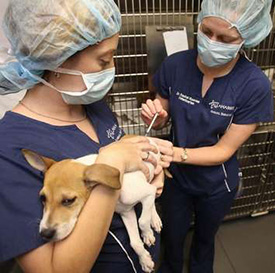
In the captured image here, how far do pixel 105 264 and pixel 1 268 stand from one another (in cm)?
96

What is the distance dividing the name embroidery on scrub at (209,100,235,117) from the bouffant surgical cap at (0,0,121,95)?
50cm

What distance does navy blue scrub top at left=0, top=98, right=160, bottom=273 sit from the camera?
514 mm

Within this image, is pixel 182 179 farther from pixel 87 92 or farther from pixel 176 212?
pixel 87 92

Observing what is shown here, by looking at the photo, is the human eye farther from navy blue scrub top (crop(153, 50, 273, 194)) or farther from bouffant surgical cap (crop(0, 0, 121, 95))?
navy blue scrub top (crop(153, 50, 273, 194))

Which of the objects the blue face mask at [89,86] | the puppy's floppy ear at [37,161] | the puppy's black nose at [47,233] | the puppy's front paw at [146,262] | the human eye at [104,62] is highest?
the human eye at [104,62]

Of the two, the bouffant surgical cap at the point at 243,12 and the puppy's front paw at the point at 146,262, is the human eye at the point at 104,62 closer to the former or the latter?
the bouffant surgical cap at the point at 243,12

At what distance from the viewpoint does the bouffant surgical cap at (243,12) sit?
0.87m

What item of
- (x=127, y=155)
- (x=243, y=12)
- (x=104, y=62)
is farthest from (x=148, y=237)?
(x=243, y=12)

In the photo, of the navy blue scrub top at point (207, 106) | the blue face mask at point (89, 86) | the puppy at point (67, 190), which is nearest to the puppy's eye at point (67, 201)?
the puppy at point (67, 190)

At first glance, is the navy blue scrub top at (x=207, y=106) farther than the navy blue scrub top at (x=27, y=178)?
Yes

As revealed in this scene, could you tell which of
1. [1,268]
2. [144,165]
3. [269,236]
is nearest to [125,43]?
[144,165]

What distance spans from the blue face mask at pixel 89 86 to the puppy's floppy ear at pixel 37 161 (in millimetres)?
180

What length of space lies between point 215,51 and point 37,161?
2.33 ft

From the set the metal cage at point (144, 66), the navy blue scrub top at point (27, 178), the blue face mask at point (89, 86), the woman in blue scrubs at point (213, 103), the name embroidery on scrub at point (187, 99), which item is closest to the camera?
the navy blue scrub top at point (27, 178)
